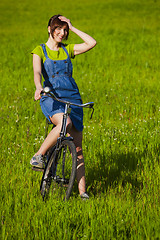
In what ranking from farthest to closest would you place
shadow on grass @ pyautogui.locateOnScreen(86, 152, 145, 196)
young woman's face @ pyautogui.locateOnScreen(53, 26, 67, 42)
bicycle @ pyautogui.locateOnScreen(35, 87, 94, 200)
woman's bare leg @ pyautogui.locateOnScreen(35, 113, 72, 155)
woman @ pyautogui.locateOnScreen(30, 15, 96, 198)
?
shadow on grass @ pyautogui.locateOnScreen(86, 152, 145, 196)
young woman's face @ pyautogui.locateOnScreen(53, 26, 67, 42)
woman @ pyautogui.locateOnScreen(30, 15, 96, 198)
woman's bare leg @ pyautogui.locateOnScreen(35, 113, 72, 155)
bicycle @ pyautogui.locateOnScreen(35, 87, 94, 200)

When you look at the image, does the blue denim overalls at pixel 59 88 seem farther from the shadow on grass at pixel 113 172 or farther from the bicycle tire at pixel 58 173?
the shadow on grass at pixel 113 172

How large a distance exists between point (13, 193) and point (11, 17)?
27.3 metres

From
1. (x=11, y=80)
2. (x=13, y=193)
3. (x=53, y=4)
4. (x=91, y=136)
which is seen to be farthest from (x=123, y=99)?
(x=53, y=4)

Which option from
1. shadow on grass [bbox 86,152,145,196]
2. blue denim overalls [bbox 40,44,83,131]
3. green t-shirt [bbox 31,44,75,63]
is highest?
green t-shirt [bbox 31,44,75,63]

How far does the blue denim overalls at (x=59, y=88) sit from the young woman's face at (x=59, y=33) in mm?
194

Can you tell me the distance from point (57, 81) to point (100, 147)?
1.99 meters

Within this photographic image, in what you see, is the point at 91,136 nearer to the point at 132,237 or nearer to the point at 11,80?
the point at 132,237

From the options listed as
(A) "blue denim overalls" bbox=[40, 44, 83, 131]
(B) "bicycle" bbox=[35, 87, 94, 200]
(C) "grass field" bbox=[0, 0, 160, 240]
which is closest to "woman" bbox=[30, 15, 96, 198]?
(A) "blue denim overalls" bbox=[40, 44, 83, 131]

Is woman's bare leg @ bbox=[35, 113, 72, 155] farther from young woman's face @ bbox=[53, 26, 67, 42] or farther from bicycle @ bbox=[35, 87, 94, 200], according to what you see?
young woman's face @ bbox=[53, 26, 67, 42]

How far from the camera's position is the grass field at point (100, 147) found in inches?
158

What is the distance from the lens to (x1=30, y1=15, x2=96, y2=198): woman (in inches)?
185

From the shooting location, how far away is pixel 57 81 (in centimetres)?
475

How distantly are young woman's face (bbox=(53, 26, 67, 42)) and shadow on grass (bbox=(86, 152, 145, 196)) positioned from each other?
1.83 m

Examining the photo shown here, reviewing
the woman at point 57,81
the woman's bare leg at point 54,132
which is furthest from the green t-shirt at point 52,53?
the woman's bare leg at point 54,132
